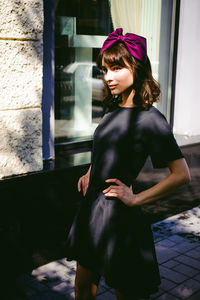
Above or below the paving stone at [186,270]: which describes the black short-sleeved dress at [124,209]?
above

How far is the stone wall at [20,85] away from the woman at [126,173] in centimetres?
155

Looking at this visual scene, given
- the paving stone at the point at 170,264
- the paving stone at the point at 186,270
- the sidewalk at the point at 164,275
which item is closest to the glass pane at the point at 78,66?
the sidewalk at the point at 164,275

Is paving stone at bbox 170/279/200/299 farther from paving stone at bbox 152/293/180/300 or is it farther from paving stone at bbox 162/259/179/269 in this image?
paving stone at bbox 162/259/179/269

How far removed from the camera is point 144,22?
5.50 m

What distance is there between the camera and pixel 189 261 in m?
4.15

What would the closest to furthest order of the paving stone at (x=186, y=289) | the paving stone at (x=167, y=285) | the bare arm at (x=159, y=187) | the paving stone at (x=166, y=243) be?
the bare arm at (x=159, y=187), the paving stone at (x=186, y=289), the paving stone at (x=167, y=285), the paving stone at (x=166, y=243)

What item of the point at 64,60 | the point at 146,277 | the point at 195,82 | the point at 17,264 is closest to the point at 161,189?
the point at 146,277

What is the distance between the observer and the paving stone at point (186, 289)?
3.49 meters

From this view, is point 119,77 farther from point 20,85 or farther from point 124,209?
point 20,85

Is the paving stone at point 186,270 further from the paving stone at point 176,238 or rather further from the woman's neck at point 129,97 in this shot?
the woman's neck at point 129,97

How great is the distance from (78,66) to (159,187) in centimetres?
357

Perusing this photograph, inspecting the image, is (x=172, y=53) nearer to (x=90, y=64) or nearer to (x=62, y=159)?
(x=90, y=64)

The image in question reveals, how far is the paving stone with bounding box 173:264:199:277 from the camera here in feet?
12.8

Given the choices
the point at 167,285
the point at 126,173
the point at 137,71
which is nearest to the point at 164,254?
the point at 167,285
